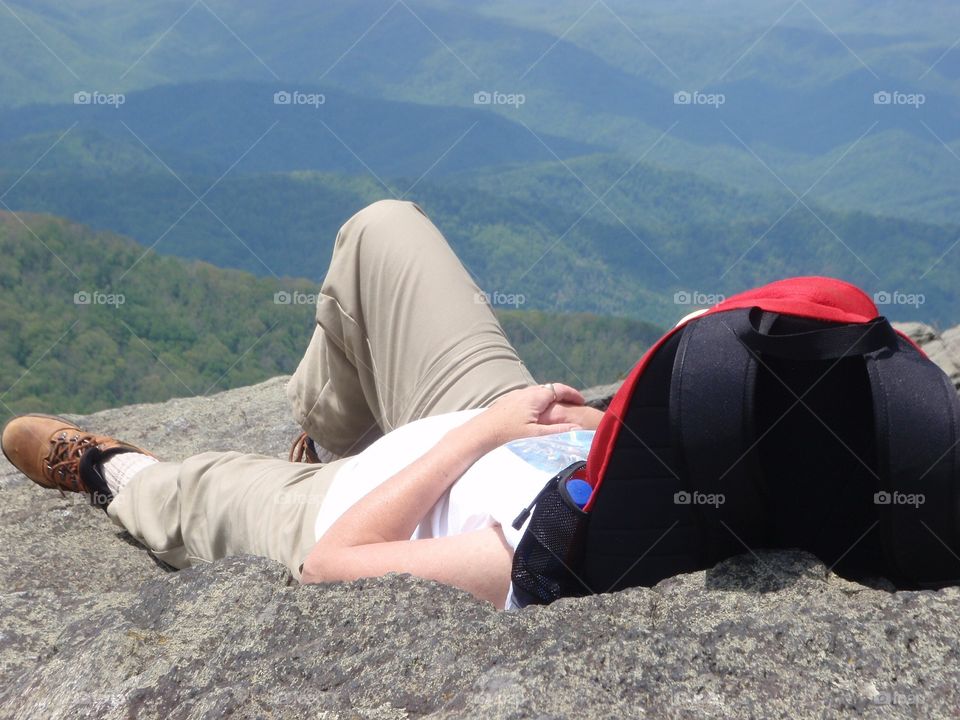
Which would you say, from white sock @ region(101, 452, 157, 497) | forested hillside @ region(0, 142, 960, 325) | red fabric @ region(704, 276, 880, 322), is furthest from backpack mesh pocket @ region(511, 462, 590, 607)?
forested hillside @ region(0, 142, 960, 325)

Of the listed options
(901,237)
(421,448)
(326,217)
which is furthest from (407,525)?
(901,237)

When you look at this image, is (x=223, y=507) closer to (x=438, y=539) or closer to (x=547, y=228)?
(x=438, y=539)

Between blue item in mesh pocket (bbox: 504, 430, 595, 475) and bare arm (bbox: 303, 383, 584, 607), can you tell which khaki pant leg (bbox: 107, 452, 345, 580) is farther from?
blue item in mesh pocket (bbox: 504, 430, 595, 475)

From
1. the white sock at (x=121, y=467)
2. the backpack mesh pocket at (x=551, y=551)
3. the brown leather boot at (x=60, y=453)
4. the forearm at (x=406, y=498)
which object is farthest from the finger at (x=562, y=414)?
the brown leather boot at (x=60, y=453)

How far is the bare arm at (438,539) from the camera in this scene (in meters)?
1.32

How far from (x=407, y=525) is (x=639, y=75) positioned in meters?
113

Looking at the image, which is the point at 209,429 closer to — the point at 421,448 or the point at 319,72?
the point at 421,448

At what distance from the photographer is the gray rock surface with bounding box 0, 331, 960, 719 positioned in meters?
0.94

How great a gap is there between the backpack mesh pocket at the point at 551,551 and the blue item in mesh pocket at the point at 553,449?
124 mm

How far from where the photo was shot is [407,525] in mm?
1434

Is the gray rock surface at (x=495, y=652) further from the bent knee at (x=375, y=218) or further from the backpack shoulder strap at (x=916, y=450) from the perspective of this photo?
the bent knee at (x=375, y=218)

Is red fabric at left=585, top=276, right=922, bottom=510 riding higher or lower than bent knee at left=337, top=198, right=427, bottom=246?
lower

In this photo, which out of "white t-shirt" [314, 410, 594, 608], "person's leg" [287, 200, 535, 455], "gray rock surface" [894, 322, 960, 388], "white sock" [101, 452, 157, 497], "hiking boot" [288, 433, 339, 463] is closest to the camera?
"white t-shirt" [314, 410, 594, 608]

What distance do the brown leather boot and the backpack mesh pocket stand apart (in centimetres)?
147
